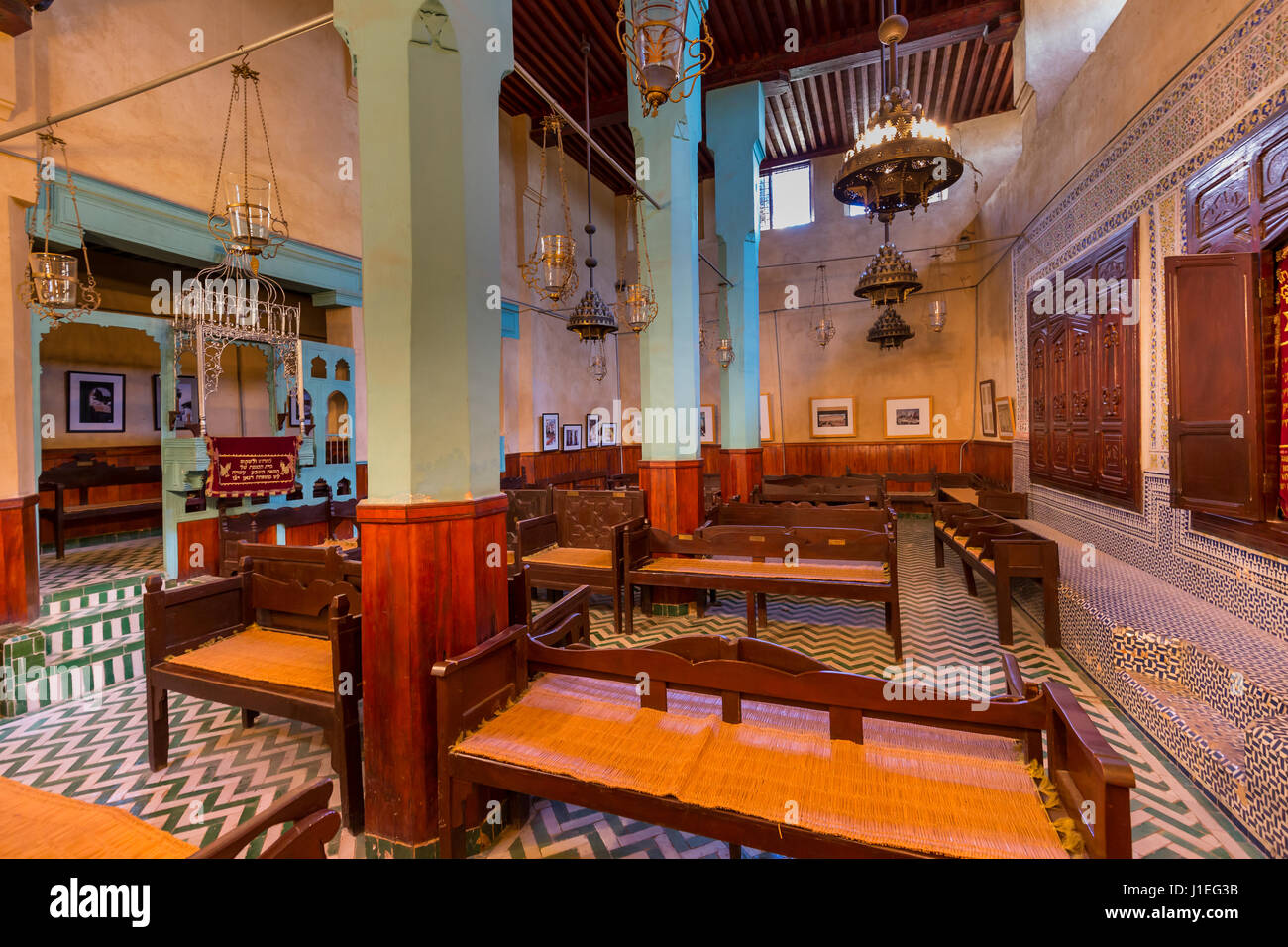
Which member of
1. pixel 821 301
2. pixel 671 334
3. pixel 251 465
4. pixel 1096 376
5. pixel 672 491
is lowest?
pixel 672 491

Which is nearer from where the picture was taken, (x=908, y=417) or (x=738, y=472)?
(x=738, y=472)

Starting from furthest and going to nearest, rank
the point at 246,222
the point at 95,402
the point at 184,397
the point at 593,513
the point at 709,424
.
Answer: the point at 709,424 → the point at 184,397 → the point at 95,402 → the point at 593,513 → the point at 246,222

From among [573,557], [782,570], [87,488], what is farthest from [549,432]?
[782,570]

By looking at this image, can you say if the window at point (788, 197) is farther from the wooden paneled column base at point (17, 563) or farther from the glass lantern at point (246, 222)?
the wooden paneled column base at point (17, 563)

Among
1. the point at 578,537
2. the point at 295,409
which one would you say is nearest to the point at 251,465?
the point at 295,409

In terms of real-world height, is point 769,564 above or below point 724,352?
below

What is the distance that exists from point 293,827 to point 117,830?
2.65 ft

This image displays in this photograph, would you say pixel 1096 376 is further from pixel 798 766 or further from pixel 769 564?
pixel 798 766

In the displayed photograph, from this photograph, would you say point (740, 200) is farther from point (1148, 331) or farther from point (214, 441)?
point (214, 441)

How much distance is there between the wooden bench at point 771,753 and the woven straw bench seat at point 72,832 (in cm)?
87

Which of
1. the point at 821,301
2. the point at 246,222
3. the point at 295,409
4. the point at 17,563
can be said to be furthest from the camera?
the point at 821,301

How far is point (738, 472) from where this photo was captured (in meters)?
9.61
